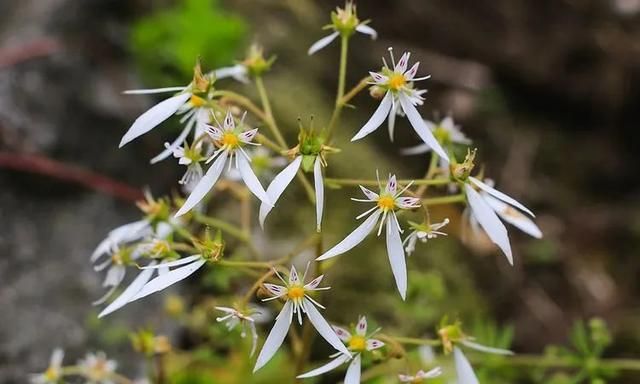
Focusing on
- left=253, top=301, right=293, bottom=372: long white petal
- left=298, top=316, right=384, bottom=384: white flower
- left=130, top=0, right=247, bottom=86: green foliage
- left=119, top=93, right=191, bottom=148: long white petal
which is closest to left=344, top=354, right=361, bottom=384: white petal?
left=298, top=316, right=384, bottom=384: white flower

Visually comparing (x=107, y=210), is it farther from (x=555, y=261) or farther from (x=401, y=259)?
(x=555, y=261)

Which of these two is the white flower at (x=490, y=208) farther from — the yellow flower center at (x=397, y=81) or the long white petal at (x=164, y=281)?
the long white petal at (x=164, y=281)

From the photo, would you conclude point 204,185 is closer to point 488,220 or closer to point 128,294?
point 128,294

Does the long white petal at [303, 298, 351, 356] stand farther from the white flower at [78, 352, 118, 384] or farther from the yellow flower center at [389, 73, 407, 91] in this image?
the white flower at [78, 352, 118, 384]

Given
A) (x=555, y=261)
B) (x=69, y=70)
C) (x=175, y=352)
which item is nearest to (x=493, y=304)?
(x=555, y=261)

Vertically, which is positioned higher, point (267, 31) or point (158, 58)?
point (267, 31)
